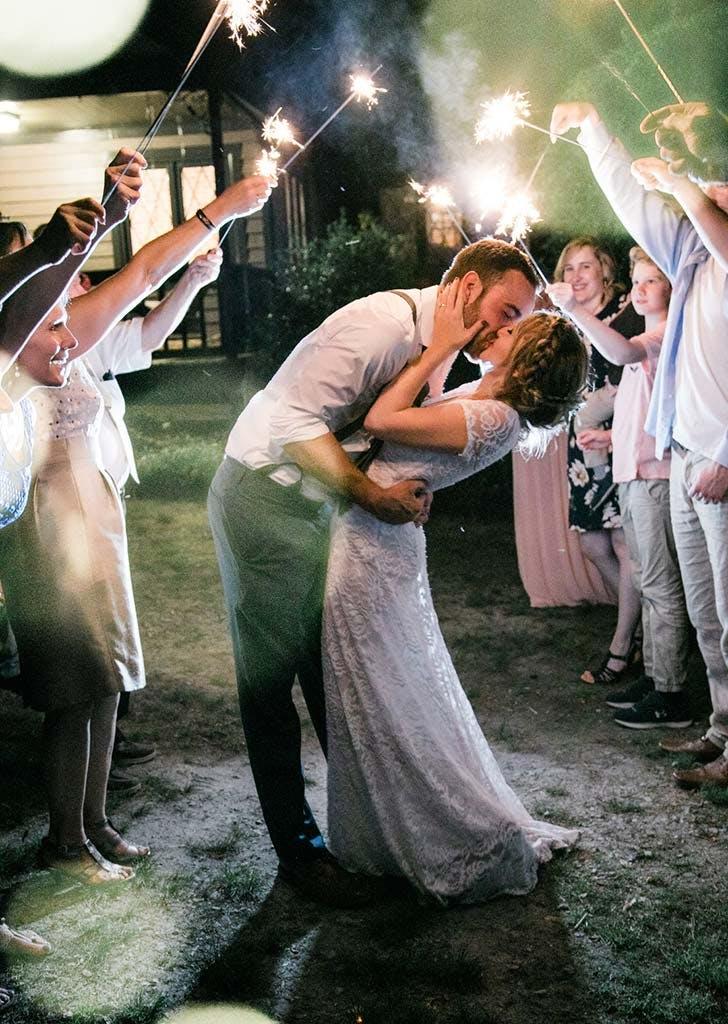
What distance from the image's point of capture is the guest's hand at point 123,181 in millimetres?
3039

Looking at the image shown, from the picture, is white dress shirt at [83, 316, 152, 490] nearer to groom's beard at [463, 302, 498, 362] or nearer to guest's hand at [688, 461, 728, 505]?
groom's beard at [463, 302, 498, 362]

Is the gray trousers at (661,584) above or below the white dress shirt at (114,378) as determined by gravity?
below

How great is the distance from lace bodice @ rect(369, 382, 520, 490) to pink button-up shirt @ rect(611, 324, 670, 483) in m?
2.10

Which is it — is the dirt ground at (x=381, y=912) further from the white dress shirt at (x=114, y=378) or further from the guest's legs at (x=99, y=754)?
the white dress shirt at (x=114, y=378)

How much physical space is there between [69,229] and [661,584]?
4.01 meters

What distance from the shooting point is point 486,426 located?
3326 millimetres

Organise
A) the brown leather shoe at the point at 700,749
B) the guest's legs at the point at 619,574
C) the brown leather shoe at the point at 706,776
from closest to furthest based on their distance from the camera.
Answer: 1. the brown leather shoe at the point at 706,776
2. the brown leather shoe at the point at 700,749
3. the guest's legs at the point at 619,574

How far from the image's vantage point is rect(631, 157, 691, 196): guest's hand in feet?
13.5

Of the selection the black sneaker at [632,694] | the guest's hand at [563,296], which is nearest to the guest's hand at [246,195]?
the guest's hand at [563,296]

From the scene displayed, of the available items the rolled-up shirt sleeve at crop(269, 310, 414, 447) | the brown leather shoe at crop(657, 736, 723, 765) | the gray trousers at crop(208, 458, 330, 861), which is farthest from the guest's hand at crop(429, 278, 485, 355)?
the brown leather shoe at crop(657, 736, 723, 765)

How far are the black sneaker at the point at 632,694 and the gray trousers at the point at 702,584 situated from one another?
849mm

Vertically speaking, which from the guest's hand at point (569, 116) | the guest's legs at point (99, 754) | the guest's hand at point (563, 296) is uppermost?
the guest's hand at point (569, 116)

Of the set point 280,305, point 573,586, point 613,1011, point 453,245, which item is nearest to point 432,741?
point 613,1011

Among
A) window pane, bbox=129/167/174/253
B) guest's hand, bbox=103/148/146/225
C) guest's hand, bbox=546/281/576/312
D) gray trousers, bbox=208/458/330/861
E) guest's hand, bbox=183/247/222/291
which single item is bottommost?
gray trousers, bbox=208/458/330/861
